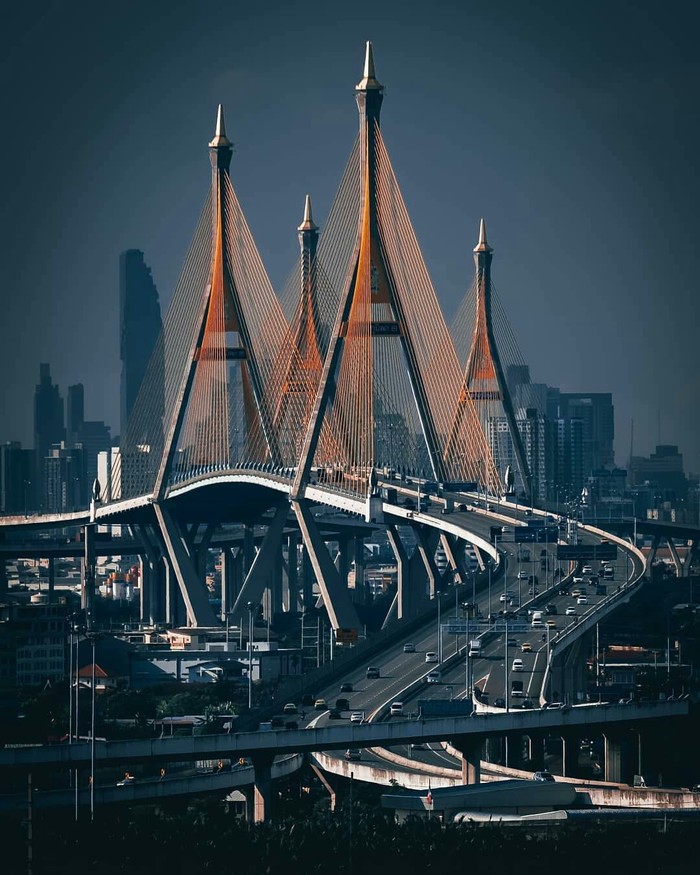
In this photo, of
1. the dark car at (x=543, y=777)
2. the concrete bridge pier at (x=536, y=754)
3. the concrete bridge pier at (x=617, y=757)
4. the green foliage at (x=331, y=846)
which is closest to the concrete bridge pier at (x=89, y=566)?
the concrete bridge pier at (x=536, y=754)

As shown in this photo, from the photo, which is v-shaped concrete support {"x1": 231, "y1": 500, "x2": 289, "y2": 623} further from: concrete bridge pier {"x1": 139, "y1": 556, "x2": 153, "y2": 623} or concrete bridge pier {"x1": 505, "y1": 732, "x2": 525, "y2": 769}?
concrete bridge pier {"x1": 505, "y1": 732, "x2": 525, "y2": 769}

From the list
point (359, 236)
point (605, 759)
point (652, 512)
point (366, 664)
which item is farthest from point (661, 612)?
point (652, 512)

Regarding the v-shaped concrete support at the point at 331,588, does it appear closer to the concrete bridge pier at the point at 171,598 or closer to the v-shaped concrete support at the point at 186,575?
the v-shaped concrete support at the point at 186,575

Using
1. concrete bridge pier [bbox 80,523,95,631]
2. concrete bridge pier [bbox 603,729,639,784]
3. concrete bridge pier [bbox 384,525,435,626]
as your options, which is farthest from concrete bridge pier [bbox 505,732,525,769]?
concrete bridge pier [bbox 80,523,95,631]

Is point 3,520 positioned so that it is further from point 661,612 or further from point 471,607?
point 471,607

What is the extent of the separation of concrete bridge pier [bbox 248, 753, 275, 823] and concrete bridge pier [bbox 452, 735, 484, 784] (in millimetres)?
4270

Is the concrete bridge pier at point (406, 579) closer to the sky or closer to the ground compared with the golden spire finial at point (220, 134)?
closer to the ground

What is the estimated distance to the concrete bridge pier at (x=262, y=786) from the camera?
4966 centimetres

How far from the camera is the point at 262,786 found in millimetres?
49938

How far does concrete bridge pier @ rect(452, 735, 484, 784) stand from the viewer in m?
52.1

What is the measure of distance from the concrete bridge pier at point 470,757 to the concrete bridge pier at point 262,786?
4270 millimetres

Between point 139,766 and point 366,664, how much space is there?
1424 centimetres

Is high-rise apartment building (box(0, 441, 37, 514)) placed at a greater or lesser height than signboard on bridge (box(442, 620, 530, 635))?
greater

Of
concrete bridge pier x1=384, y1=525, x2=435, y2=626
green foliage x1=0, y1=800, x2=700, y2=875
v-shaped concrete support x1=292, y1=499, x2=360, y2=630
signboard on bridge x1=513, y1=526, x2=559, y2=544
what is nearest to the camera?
green foliage x1=0, y1=800, x2=700, y2=875
